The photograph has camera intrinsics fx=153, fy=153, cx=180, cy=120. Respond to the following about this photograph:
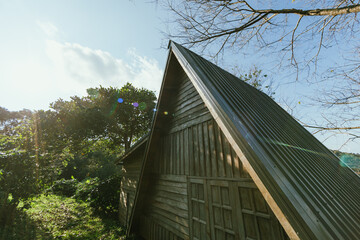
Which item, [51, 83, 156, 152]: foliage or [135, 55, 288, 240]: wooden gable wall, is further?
[51, 83, 156, 152]: foliage

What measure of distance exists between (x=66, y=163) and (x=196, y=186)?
9167mm

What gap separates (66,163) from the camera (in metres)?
9.41

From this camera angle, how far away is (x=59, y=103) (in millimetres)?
17016

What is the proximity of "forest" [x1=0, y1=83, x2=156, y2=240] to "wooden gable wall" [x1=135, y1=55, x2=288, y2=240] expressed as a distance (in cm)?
498

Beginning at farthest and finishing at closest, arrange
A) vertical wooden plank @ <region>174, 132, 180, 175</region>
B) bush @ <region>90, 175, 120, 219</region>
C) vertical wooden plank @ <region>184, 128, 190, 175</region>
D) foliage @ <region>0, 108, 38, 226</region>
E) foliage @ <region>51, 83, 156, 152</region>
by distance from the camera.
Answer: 1. foliage @ <region>51, 83, 156, 152</region>
2. bush @ <region>90, 175, 120, 219</region>
3. foliage @ <region>0, 108, 38, 226</region>
4. vertical wooden plank @ <region>174, 132, 180, 175</region>
5. vertical wooden plank @ <region>184, 128, 190, 175</region>

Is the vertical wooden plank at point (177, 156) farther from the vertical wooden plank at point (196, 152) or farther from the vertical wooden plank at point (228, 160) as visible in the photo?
the vertical wooden plank at point (228, 160)

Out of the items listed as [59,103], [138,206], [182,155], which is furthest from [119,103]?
[182,155]

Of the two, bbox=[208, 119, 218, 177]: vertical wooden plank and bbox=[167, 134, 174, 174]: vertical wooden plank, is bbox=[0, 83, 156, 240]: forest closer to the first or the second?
bbox=[167, 134, 174, 174]: vertical wooden plank

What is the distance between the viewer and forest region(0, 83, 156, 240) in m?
7.79

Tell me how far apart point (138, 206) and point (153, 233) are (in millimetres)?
1126

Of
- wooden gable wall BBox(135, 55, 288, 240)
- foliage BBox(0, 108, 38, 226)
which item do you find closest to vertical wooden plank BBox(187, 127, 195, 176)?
wooden gable wall BBox(135, 55, 288, 240)

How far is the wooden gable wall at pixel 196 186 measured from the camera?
9.41ft

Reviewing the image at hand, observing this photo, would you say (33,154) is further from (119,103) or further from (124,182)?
(119,103)

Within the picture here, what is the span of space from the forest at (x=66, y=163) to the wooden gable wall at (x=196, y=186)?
196 inches
